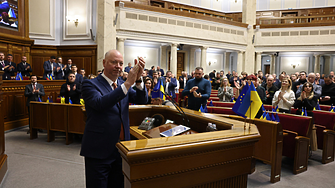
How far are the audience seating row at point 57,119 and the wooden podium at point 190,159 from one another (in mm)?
3953

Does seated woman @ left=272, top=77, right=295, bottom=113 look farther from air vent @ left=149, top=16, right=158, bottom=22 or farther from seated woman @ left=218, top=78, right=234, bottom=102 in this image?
air vent @ left=149, top=16, right=158, bottom=22

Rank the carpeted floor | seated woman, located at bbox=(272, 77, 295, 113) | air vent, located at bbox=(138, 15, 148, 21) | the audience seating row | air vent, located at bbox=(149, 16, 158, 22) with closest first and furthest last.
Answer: the carpeted floor → seated woman, located at bbox=(272, 77, 295, 113) → the audience seating row → air vent, located at bbox=(138, 15, 148, 21) → air vent, located at bbox=(149, 16, 158, 22)

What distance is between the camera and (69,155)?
4242mm

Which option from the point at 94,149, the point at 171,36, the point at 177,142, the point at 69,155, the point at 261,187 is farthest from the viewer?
the point at 171,36

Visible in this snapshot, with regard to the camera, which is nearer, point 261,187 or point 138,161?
point 138,161

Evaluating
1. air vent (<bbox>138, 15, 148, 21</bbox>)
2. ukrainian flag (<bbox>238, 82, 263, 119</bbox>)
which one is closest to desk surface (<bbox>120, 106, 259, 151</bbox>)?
ukrainian flag (<bbox>238, 82, 263, 119</bbox>)

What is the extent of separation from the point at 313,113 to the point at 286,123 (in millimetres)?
984

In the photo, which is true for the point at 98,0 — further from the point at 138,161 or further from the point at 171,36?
the point at 138,161

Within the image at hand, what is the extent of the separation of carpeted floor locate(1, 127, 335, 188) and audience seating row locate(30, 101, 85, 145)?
39cm

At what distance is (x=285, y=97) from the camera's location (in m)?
4.62

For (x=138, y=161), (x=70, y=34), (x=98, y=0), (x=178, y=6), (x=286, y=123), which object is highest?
(x=178, y=6)

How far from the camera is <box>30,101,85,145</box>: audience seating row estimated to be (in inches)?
197

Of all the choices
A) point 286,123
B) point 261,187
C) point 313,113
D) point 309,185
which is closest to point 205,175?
point 261,187

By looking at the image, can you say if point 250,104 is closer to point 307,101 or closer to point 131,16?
point 307,101
